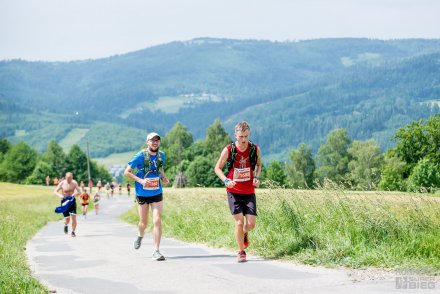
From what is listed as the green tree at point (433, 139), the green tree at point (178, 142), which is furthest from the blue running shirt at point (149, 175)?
the green tree at point (178, 142)

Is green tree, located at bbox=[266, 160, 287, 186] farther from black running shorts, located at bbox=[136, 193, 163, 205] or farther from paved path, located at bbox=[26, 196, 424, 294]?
black running shorts, located at bbox=[136, 193, 163, 205]

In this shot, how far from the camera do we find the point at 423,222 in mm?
9953

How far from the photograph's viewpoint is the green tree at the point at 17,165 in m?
154

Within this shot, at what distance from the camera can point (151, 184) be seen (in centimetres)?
1165

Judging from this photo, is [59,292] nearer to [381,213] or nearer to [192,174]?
[381,213]

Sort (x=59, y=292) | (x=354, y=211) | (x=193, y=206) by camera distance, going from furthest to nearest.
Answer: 1. (x=193, y=206)
2. (x=354, y=211)
3. (x=59, y=292)

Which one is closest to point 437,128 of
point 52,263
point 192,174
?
point 192,174

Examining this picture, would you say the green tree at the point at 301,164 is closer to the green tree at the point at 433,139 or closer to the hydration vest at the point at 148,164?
the green tree at the point at 433,139

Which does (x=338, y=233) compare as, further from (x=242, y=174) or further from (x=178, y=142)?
(x=178, y=142)

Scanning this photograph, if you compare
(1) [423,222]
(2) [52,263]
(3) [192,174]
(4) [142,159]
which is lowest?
(3) [192,174]

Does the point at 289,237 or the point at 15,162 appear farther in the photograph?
the point at 15,162

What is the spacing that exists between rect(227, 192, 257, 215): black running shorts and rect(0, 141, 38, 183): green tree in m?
149

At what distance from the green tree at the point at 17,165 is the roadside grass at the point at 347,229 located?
484 feet

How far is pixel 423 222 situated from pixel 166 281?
3.73 m
